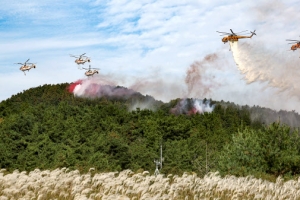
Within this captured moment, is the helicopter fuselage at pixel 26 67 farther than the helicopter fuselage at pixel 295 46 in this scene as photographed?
Yes

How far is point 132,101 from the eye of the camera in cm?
19475

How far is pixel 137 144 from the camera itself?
104 meters

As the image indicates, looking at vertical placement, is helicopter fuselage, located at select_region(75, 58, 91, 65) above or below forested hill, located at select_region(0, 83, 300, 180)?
above

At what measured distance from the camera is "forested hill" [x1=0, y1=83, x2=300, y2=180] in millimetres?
44125

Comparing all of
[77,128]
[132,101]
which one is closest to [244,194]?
[77,128]

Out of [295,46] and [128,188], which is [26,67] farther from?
[128,188]

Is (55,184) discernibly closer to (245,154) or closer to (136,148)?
(245,154)

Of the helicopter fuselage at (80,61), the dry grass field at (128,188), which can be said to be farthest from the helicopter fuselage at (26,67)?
the dry grass field at (128,188)

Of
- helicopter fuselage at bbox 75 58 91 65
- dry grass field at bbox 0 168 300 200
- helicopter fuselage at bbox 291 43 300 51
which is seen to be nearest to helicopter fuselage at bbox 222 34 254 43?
helicopter fuselage at bbox 291 43 300 51

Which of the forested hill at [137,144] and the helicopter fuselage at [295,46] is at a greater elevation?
the helicopter fuselage at [295,46]

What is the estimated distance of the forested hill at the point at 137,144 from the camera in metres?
44.1

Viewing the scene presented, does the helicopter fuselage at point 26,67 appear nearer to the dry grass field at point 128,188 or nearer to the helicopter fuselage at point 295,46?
the helicopter fuselage at point 295,46

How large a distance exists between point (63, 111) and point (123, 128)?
2567 centimetres

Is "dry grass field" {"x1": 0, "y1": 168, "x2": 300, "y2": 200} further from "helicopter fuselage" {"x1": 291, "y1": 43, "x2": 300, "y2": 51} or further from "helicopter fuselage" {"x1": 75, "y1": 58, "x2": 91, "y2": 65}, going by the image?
"helicopter fuselage" {"x1": 75, "y1": 58, "x2": 91, "y2": 65}
